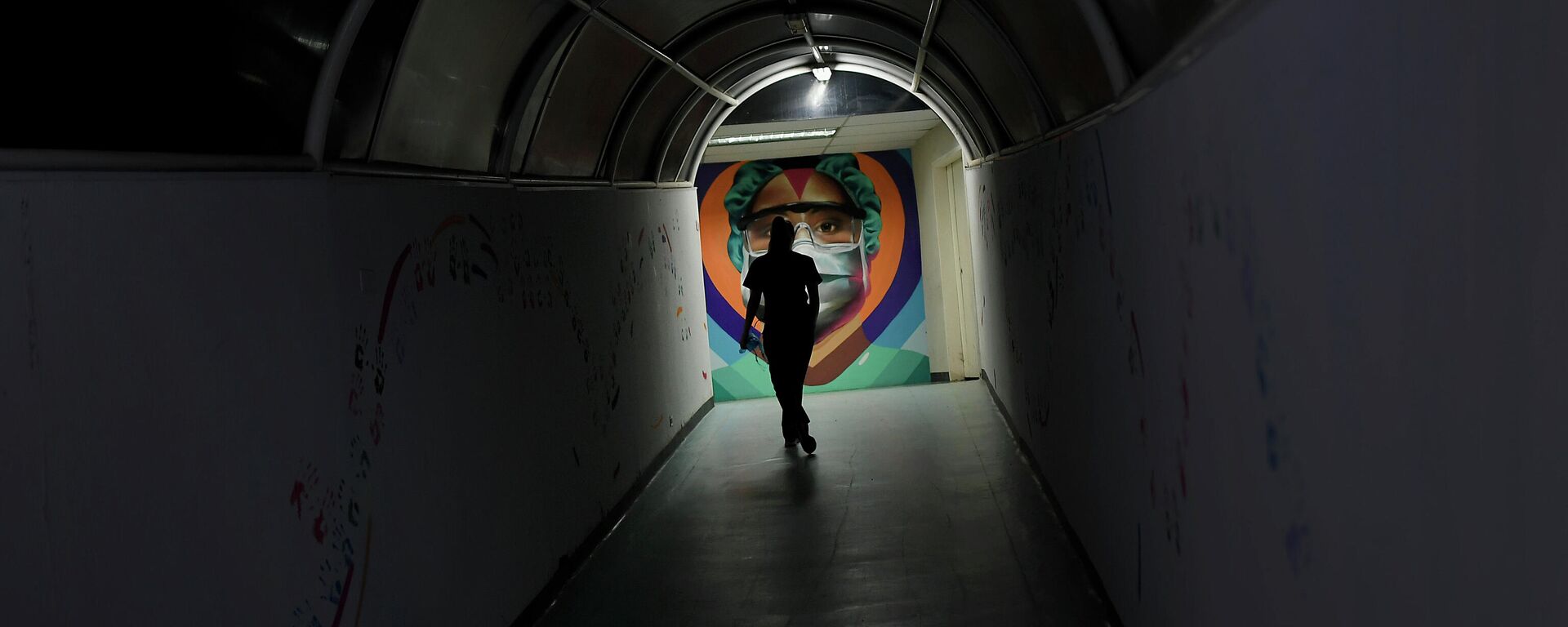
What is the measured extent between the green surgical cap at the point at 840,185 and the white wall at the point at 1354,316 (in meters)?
11.3

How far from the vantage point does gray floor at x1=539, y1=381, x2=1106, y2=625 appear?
5.45 metres

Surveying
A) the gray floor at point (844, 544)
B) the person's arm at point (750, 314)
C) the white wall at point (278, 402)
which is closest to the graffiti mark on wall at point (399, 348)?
the white wall at point (278, 402)

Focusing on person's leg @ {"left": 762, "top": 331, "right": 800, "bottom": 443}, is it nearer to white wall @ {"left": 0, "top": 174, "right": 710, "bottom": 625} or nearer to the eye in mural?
white wall @ {"left": 0, "top": 174, "right": 710, "bottom": 625}

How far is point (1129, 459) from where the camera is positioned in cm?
414

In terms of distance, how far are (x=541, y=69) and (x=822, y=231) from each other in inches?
360

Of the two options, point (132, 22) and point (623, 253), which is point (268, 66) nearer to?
point (132, 22)

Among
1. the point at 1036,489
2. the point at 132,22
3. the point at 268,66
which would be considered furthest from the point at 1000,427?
the point at 132,22

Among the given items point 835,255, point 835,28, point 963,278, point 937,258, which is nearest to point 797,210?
point 835,255

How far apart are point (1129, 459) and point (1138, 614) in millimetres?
532

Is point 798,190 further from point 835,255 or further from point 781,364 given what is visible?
point 781,364

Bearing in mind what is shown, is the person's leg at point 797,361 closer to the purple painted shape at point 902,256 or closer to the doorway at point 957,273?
the doorway at point 957,273

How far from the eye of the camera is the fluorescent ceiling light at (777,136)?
12461mm

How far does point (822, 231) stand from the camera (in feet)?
50.2

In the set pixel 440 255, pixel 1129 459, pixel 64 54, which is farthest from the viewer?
pixel 440 255
